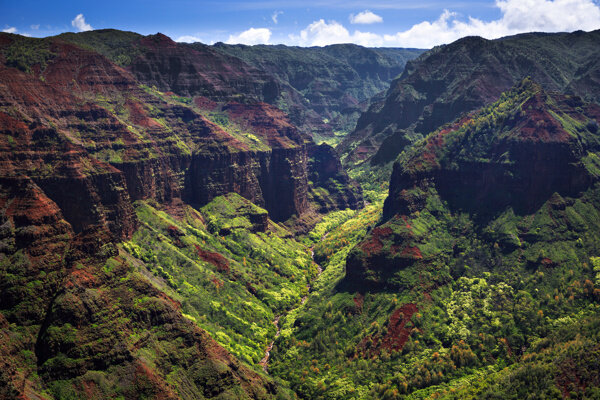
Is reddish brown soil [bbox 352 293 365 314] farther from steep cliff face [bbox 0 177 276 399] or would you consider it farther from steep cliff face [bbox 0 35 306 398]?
steep cliff face [bbox 0 177 276 399]

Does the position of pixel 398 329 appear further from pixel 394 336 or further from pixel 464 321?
pixel 464 321

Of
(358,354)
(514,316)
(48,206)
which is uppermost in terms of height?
(48,206)

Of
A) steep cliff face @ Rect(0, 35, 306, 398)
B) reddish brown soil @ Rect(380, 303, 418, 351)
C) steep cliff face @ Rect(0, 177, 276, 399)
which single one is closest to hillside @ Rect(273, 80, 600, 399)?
Result: reddish brown soil @ Rect(380, 303, 418, 351)

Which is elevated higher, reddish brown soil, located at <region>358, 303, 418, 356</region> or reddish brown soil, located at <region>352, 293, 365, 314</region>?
reddish brown soil, located at <region>352, 293, 365, 314</region>

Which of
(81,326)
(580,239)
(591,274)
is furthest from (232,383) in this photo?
(580,239)

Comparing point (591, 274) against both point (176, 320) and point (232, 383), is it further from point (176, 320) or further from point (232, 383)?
point (176, 320)

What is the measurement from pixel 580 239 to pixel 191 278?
135025mm

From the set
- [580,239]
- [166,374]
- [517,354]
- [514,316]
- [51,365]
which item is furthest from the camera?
[580,239]

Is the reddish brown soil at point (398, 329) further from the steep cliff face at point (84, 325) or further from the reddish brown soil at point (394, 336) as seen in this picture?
the steep cliff face at point (84, 325)

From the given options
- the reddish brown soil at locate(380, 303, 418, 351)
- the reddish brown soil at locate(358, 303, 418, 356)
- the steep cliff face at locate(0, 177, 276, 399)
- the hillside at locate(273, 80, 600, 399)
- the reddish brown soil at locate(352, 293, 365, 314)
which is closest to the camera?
the steep cliff face at locate(0, 177, 276, 399)

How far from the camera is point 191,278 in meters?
189

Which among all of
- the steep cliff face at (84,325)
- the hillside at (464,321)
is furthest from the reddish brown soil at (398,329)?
the steep cliff face at (84,325)

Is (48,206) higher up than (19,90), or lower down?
lower down

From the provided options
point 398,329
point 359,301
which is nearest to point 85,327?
point 398,329
